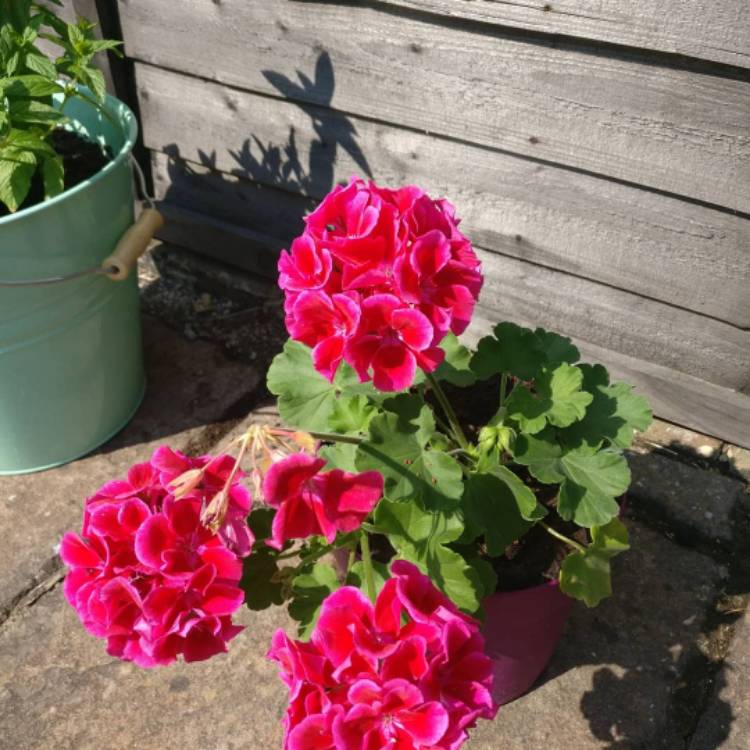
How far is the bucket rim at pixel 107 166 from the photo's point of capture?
1692mm

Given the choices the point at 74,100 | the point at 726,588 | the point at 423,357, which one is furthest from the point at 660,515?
the point at 74,100

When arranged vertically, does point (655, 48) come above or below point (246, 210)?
above

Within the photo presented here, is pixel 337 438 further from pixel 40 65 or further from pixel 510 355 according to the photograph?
pixel 40 65

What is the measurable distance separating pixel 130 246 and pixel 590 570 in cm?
115

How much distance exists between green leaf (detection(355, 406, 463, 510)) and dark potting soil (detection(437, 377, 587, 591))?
0.91 feet

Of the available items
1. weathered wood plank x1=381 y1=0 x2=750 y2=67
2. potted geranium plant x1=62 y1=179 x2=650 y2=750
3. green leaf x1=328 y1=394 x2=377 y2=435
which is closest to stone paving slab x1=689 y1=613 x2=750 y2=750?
potted geranium plant x1=62 y1=179 x2=650 y2=750

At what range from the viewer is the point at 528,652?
1550 mm

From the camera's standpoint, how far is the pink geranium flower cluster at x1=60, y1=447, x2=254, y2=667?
1.00 metres

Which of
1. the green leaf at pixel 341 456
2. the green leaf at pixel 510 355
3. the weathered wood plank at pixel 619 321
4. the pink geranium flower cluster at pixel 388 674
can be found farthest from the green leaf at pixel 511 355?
the weathered wood plank at pixel 619 321

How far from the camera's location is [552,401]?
1.33 m

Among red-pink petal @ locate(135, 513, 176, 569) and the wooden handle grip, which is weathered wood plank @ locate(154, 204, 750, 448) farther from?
red-pink petal @ locate(135, 513, 176, 569)

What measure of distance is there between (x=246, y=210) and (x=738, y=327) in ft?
4.32

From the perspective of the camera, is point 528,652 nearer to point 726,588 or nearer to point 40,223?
point 726,588

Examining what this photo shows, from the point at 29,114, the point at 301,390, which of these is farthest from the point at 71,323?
the point at 301,390
